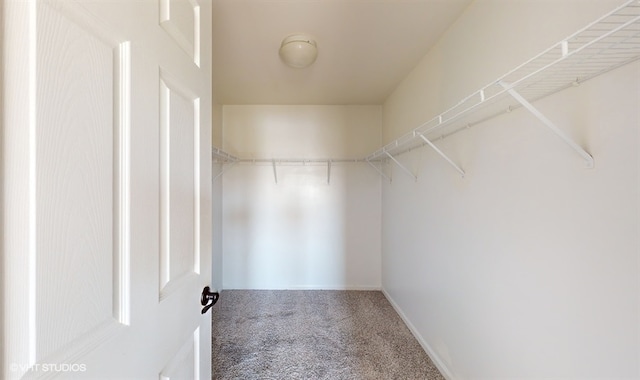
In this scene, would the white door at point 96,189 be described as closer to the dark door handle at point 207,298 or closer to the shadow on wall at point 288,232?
the dark door handle at point 207,298

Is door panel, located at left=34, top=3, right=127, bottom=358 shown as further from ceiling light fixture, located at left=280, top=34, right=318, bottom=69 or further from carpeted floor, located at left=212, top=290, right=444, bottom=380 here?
carpeted floor, located at left=212, top=290, right=444, bottom=380

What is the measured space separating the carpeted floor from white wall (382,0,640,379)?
14.0 inches

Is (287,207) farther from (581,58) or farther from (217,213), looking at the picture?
(581,58)

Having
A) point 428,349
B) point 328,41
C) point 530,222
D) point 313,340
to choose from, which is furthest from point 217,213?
point 530,222

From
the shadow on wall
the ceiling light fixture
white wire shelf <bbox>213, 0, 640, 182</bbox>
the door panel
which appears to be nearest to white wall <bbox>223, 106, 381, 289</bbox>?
the shadow on wall

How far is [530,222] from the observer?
1.12 metres

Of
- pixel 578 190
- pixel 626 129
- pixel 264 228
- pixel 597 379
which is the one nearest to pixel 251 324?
pixel 264 228

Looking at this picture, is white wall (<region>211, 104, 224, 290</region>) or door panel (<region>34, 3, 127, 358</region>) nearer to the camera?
door panel (<region>34, 3, 127, 358</region>)

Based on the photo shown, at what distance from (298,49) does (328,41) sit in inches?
8.8

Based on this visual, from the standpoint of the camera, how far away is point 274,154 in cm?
330

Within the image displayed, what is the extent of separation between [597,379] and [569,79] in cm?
98

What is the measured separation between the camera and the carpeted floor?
1.85 m

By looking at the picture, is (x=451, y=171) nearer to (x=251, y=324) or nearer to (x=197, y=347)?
(x=197, y=347)

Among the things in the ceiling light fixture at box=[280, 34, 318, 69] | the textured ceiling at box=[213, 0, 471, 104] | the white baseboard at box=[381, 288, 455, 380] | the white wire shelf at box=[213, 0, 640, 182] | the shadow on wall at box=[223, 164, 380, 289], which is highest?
the textured ceiling at box=[213, 0, 471, 104]
